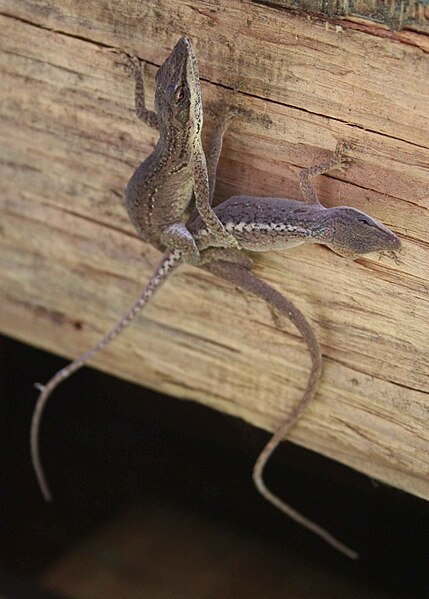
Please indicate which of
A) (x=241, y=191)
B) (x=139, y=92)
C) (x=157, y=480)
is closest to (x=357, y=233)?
(x=241, y=191)

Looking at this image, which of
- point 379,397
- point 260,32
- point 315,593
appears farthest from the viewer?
point 315,593

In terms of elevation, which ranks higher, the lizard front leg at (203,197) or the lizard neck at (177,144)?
the lizard neck at (177,144)

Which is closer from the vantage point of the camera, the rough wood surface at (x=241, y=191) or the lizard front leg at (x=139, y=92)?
the rough wood surface at (x=241, y=191)

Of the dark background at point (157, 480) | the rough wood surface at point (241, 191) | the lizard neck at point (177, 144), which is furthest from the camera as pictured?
the dark background at point (157, 480)

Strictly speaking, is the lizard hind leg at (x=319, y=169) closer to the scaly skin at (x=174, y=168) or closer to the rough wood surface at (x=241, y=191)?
the rough wood surface at (x=241, y=191)

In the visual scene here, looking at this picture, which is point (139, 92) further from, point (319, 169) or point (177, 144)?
point (319, 169)

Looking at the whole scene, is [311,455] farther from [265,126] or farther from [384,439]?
[265,126]

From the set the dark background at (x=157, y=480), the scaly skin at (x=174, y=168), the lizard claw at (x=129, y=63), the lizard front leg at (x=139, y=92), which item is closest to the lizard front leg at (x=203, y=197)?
the scaly skin at (x=174, y=168)

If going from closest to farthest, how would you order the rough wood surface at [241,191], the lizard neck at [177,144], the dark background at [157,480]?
the rough wood surface at [241,191] < the lizard neck at [177,144] < the dark background at [157,480]

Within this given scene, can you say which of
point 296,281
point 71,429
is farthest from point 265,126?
point 71,429
